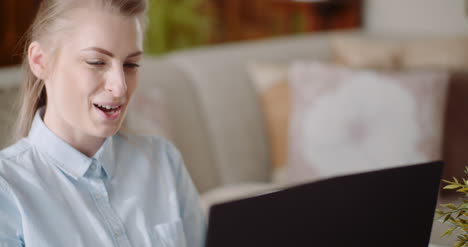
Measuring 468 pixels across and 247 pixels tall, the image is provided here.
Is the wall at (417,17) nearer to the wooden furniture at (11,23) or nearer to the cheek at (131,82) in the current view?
the wooden furniture at (11,23)

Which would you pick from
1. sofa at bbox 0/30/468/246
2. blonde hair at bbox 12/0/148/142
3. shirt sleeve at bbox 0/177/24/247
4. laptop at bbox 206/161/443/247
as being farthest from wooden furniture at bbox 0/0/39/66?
laptop at bbox 206/161/443/247

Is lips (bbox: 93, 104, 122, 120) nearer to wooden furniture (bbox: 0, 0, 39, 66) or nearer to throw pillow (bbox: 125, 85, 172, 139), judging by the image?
throw pillow (bbox: 125, 85, 172, 139)

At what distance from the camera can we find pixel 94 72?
1.03m

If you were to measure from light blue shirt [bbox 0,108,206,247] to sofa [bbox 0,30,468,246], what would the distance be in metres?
0.78

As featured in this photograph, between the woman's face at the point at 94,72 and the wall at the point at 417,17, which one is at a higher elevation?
the woman's face at the point at 94,72

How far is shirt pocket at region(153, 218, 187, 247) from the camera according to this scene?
3.76 ft

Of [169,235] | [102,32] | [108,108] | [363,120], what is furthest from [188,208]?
[363,120]

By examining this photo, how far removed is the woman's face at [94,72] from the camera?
103cm

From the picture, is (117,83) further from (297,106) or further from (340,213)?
(297,106)

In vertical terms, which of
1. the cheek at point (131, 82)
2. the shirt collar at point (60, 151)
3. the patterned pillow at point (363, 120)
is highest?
the cheek at point (131, 82)

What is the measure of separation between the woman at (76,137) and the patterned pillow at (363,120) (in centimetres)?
111

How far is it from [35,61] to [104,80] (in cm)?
13

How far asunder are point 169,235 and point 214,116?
115cm

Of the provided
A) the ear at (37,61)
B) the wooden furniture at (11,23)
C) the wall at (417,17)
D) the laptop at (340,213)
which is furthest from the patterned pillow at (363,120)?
the ear at (37,61)
